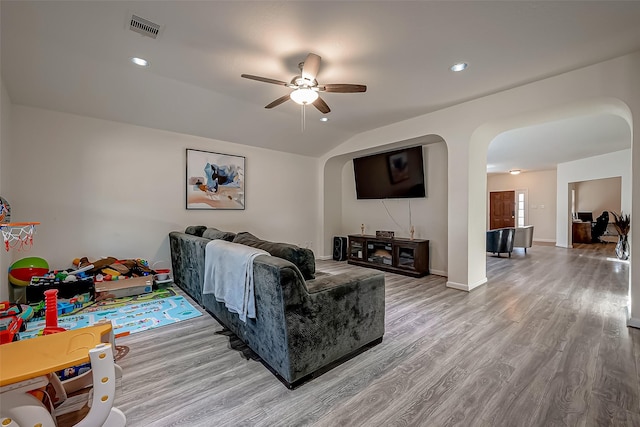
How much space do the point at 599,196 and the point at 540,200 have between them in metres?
2.25

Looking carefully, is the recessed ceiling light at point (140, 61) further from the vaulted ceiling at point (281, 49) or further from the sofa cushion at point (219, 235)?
the sofa cushion at point (219, 235)

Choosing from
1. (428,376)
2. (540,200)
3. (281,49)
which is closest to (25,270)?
(281,49)

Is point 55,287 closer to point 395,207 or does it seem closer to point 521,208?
point 395,207

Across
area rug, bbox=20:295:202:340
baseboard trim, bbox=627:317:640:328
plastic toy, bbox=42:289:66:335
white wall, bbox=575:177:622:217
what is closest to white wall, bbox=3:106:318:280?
area rug, bbox=20:295:202:340

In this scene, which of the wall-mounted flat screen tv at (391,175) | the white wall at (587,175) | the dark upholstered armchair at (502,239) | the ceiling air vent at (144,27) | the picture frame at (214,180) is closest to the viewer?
the ceiling air vent at (144,27)

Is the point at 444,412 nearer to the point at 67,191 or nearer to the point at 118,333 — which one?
the point at 118,333

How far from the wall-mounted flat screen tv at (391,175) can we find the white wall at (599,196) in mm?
8267

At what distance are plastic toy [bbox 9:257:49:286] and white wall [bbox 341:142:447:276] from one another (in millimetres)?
5543

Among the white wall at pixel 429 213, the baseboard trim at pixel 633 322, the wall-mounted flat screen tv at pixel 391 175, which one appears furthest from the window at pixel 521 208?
the baseboard trim at pixel 633 322

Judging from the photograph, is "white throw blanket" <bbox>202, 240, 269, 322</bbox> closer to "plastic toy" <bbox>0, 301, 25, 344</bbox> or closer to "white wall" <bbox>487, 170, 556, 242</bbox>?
"plastic toy" <bbox>0, 301, 25, 344</bbox>

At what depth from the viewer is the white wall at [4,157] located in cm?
291

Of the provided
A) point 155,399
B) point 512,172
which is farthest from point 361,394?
point 512,172

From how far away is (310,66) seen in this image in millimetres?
2506

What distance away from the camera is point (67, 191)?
3713 millimetres
